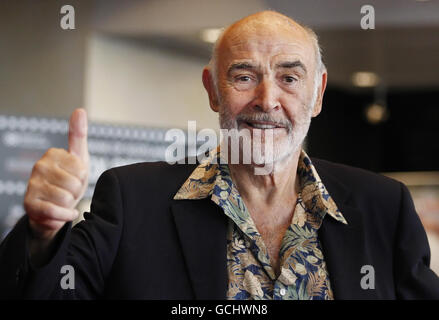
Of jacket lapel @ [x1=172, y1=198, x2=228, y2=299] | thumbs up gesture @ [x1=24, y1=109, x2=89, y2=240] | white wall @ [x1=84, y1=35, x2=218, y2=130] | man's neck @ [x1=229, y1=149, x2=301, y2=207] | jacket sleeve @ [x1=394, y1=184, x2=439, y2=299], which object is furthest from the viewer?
white wall @ [x1=84, y1=35, x2=218, y2=130]

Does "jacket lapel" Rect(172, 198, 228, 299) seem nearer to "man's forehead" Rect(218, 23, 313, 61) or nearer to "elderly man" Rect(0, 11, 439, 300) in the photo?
"elderly man" Rect(0, 11, 439, 300)

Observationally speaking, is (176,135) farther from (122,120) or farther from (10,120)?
(10,120)

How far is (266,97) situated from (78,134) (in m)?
0.54

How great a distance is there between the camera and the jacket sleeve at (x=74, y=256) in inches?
40.1

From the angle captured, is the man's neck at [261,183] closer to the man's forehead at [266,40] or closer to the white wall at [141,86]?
the man's forehead at [266,40]

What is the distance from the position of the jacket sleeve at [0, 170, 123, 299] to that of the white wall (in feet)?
9.43

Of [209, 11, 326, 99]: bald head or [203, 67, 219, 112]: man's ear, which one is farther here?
[203, 67, 219, 112]: man's ear

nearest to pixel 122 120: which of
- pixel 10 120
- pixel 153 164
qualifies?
pixel 10 120

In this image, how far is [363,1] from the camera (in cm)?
425

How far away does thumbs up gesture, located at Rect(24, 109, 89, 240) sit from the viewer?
0.94 metres

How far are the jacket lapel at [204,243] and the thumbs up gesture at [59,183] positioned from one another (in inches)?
15.8

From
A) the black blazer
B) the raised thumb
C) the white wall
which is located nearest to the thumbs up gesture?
the raised thumb

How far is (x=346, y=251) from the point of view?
1.37 m
